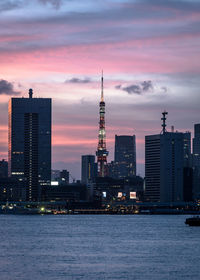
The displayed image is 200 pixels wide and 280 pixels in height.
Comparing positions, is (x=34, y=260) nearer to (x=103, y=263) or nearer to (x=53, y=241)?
(x=103, y=263)

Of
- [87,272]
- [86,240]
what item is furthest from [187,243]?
[87,272]

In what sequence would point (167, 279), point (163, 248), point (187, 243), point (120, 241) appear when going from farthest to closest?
point (120, 241) < point (187, 243) < point (163, 248) < point (167, 279)

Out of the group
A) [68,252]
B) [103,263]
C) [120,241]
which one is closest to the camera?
[103,263]

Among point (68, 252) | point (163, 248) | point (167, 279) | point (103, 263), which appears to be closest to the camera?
point (167, 279)

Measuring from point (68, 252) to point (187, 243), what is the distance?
28.2 metres

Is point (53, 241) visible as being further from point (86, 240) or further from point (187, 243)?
point (187, 243)

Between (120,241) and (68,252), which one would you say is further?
(120,241)

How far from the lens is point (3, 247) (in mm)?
133375

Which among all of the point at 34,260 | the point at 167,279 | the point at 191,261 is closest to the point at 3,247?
the point at 34,260

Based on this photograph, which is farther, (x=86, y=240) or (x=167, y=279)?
(x=86, y=240)

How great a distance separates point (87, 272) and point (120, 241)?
58.9m

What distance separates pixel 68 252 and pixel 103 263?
18.7m

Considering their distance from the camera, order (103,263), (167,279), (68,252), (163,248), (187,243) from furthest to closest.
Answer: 1. (187,243)
2. (163,248)
3. (68,252)
4. (103,263)
5. (167,279)

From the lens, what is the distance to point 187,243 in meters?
141
